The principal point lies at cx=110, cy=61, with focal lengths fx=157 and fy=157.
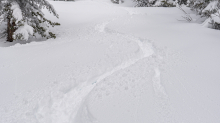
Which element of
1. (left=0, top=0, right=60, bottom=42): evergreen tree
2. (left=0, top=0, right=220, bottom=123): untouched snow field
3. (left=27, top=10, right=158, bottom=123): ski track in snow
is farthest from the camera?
(left=0, top=0, right=60, bottom=42): evergreen tree

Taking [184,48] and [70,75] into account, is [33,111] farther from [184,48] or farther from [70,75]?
[184,48]

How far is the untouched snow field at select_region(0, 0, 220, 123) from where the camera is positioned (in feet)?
14.1

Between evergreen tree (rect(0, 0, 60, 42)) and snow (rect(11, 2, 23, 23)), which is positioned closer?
snow (rect(11, 2, 23, 23))

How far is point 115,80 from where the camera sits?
5.69 meters

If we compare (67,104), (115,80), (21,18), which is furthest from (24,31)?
(115,80)

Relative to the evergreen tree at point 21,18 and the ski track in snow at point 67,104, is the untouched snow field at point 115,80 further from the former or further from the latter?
the evergreen tree at point 21,18

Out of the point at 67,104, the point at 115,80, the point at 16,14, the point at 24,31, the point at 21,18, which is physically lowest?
the point at 67,104

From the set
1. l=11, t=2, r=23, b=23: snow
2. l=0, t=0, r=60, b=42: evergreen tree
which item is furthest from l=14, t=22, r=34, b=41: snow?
l=11, t=2, r=23, b=23: snow

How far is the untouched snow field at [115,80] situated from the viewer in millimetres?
4305

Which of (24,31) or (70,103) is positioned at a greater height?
(24,31)

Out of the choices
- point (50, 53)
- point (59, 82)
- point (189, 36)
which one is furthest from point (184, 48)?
point (50, 53)

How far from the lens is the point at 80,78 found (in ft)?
19.5

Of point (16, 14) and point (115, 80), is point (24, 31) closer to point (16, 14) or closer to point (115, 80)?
point (16, 14)

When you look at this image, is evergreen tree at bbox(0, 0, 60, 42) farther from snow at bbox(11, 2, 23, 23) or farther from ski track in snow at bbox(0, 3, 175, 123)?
ski track in snow at bbox(0, 3, 175, 123)
